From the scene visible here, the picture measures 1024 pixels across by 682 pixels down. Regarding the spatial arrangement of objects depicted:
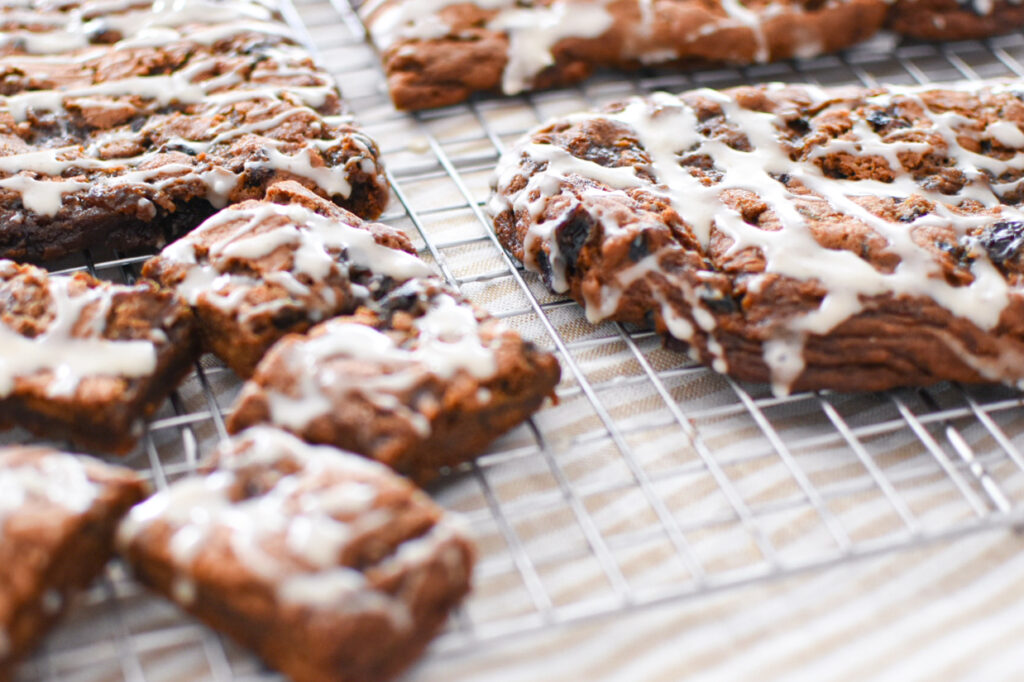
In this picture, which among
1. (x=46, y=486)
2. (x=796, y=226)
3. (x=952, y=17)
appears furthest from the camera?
(x=952, y=17)

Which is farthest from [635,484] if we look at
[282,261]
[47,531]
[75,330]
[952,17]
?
[952,17]

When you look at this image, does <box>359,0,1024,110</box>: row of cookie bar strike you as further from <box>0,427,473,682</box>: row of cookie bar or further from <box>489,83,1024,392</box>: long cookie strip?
<box>0,427,473,682</box>: row of cookie bar

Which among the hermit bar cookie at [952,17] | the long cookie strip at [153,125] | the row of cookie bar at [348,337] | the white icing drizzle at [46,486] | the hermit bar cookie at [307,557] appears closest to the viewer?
the hermit bar cookie at [307,557]

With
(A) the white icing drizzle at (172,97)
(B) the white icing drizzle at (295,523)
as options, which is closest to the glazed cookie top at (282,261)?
(A) the white icing drizzle at (172,97)

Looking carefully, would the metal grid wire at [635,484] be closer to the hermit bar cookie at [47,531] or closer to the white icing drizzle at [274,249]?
the hermit bar cookie at [47,531]

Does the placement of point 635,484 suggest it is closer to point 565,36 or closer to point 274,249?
point 274,249

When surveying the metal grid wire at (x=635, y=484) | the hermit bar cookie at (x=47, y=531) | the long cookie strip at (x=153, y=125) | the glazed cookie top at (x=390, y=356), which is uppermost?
the long cookie strip at (x=153, y=125)

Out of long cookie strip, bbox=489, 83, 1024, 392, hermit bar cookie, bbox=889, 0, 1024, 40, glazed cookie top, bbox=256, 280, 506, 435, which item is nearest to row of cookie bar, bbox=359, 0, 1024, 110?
hermit bar cookie, bbox=889, 0, 1024, 40

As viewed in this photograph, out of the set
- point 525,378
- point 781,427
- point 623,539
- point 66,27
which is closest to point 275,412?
point 525,378
